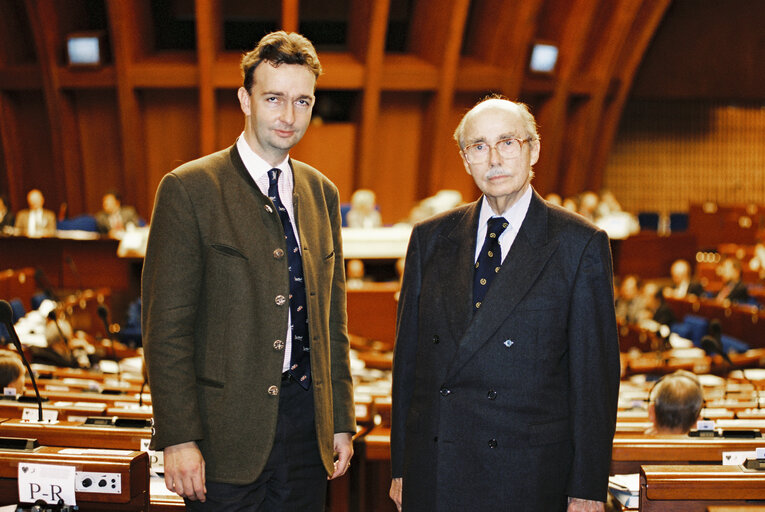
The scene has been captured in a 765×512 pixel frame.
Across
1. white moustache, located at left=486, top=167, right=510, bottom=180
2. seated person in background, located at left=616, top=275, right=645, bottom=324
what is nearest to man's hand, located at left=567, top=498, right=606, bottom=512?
white moustache, located at left=486, top=167, right=510, bottom=180

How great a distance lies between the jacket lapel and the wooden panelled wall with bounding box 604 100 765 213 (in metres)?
16.9

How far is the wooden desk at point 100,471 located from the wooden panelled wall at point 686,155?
17.3 metres

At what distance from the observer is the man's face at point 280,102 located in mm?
1939

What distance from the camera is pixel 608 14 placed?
13609 millimetres

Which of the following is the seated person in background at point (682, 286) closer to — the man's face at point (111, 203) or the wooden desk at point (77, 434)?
the man's face at point (111, 203)

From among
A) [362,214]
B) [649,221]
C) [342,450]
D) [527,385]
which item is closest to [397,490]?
[342,450]

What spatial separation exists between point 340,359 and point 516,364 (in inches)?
19.4

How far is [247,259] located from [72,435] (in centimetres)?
89

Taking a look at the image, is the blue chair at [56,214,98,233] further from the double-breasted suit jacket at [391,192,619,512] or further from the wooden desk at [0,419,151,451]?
the double-breasted suit jacket at [391,192,619,512]

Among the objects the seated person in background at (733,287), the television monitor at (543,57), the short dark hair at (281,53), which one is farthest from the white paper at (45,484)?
the television monitor at (543,57)

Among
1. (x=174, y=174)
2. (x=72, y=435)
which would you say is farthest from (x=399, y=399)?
(x=72, y=435)

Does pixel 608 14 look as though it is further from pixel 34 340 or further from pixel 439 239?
pixel 439 239

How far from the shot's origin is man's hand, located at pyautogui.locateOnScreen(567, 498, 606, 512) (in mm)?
1956

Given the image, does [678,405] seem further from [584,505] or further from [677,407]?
[584,505]
